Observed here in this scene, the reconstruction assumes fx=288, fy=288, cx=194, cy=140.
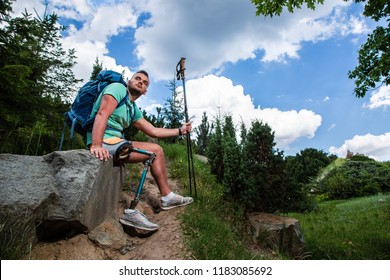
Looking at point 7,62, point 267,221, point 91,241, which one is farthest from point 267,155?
point 7,62

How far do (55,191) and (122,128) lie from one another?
5.16ft

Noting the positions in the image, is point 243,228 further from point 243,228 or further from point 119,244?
point 119,244

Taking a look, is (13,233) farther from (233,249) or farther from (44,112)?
(44,112)

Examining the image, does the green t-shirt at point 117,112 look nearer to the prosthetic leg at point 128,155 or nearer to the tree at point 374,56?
the prosthetic leg at point 128,155

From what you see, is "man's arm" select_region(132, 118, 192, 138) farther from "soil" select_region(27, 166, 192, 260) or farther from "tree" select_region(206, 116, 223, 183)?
"tree" select_region(206, 116, 223, 183)

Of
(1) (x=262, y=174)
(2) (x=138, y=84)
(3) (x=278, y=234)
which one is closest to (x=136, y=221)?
(2) (x=138, y=84)

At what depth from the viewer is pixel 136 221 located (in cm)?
457

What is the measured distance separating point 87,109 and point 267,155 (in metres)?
4.73

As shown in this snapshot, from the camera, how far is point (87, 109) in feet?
15.4

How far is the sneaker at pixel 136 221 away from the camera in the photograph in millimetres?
4547

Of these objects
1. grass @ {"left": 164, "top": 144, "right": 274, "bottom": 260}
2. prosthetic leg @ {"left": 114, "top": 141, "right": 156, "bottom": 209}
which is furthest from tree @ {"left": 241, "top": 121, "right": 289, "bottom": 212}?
prosthetic leg @ {"left": 114, "top": 141, "right": 156, "bottom": 209}

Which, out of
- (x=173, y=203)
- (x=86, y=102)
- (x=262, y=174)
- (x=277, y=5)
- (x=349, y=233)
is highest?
(x=277, y=5)

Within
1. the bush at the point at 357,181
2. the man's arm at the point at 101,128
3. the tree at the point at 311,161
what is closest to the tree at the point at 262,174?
the man's arm at the point at 101,128

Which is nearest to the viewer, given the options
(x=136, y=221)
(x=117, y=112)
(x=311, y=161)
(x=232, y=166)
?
(x=136, y=221)
